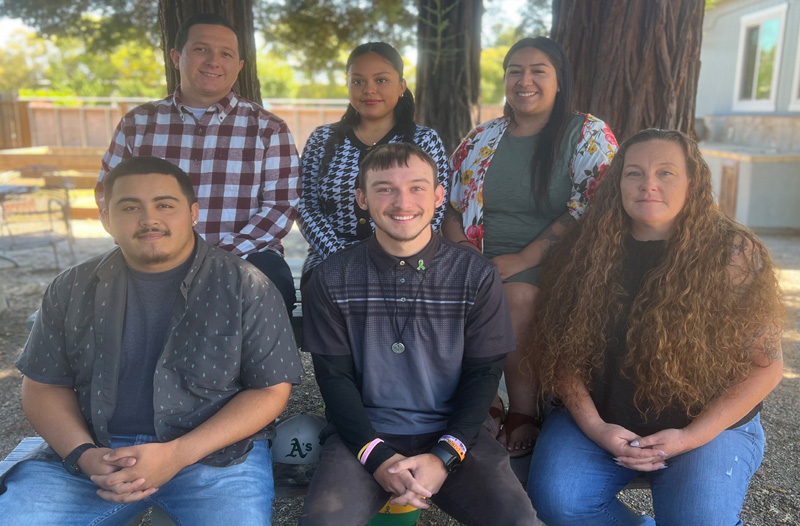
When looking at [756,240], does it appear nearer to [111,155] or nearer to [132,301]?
[132,301]

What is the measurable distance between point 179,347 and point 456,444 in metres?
0.96

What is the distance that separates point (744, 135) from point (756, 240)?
13.7 m

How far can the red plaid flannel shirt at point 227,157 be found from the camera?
296 cm

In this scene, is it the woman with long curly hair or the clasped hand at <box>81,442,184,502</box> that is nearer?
the clasped hand at <box>81,442,184,502</box>

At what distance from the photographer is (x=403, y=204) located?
7.22 feet

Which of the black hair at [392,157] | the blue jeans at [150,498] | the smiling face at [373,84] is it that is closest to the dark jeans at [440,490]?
the blue jeans at [150,498]

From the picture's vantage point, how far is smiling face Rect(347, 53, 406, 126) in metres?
3.03

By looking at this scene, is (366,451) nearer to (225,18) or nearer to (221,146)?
(221,146)

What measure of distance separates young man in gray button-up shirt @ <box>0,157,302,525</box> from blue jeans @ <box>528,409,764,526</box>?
96cm

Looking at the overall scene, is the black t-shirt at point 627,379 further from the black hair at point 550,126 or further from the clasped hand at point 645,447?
the black hair at point 550,126

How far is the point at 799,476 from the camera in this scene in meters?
3.33

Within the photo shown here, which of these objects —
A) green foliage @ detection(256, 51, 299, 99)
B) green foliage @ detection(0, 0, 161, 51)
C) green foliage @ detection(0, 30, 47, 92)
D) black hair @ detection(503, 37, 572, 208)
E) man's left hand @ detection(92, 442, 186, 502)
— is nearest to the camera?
man's left hand @ detection(92, 442, 186, 502)

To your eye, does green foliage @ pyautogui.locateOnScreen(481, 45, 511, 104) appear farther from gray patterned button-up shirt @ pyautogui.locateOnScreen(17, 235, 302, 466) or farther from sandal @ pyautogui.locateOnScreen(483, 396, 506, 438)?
gray patterned button-up shirt @ pyautogui.locateOnScreen(17, 235, 302, 466)

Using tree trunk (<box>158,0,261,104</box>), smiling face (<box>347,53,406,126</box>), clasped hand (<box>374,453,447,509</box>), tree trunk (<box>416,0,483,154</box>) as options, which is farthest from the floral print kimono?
tree trunk (<box>416,0,483,154</box>)
